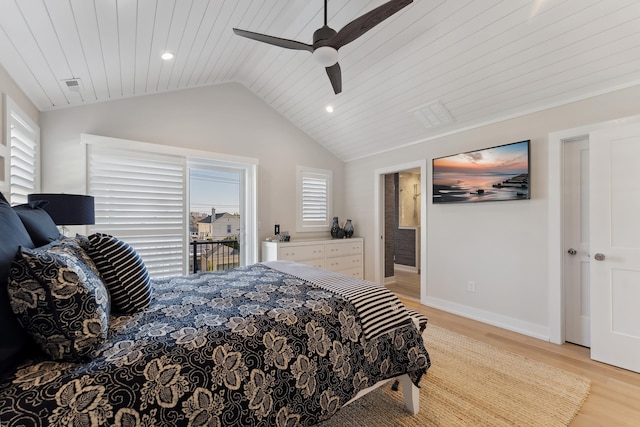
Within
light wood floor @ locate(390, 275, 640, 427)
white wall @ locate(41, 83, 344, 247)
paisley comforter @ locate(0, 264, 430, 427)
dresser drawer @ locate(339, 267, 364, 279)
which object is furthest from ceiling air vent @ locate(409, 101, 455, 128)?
paisley comforter @ locate(0, 264, 430, 427)

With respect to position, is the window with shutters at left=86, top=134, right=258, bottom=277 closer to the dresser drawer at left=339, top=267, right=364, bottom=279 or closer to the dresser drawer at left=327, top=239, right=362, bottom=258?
the dresser drawer at left=327, top=239, right=362, bottom=258

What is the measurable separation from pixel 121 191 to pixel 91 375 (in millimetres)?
2938

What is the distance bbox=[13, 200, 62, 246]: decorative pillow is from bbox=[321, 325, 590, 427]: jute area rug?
6.17ft

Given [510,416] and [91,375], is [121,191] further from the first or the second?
[510,416]

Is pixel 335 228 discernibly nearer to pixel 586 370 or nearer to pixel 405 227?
pixel 405 227

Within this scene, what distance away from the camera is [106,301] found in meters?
1.25

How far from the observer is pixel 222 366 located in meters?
1.17

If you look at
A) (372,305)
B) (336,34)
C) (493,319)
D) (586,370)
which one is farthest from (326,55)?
(493,319)

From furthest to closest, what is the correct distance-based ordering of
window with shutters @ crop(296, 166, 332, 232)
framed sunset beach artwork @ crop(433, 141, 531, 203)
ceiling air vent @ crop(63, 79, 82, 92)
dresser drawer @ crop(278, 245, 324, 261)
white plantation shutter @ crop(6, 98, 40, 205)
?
window with shutters @ crop(296, 166, 332, 232) < dresser drawer @ crop(278, 245, 324, 261) < framed sunset beach artwork @ crop(433, 141, 531, 203) < ceiling air vent @ crop(63, 79, 82, 92) < white plantation shutter @ crop(6, 98, 40, 205)

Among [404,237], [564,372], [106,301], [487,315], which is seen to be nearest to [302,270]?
[106,301]

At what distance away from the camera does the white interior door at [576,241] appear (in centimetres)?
287

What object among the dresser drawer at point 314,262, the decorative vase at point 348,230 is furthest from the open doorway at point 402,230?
the dresser drawer at point 314,262

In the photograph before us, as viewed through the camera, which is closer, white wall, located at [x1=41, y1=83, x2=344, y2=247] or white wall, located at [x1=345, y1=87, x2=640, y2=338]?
white wall, located at [x1=345, y1=87, x2=640, y2=338]

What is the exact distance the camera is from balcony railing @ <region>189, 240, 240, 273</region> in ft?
13.3
